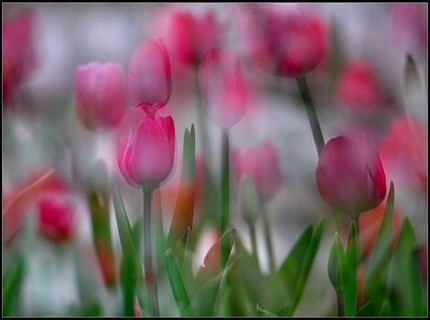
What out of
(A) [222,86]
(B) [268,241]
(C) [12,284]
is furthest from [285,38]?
(C) [12,284]

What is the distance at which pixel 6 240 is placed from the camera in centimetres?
64

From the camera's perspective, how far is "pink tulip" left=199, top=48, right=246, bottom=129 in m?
0.59

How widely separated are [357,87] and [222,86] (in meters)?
0.12

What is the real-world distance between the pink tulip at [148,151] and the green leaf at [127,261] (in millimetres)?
23

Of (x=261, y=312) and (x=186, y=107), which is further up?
(x=186, y=107)

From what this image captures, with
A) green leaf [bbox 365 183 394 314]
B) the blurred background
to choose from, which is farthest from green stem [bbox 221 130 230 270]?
green leaf [bbox 365 183 394 314]

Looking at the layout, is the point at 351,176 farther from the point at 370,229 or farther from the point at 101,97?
the point at 101,97

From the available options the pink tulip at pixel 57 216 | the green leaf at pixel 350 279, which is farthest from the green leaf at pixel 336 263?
the pink tulip at pixel 57 216

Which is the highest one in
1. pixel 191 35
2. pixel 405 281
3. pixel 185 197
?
pixel 191 35

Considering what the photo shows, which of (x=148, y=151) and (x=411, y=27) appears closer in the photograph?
(x=148, y=151)

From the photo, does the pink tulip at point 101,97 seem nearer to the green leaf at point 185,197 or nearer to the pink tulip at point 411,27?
the green leaf at point 185,197

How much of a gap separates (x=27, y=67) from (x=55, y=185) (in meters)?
0.11

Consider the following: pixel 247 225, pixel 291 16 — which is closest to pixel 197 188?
pixel 247 225

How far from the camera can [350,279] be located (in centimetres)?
54
